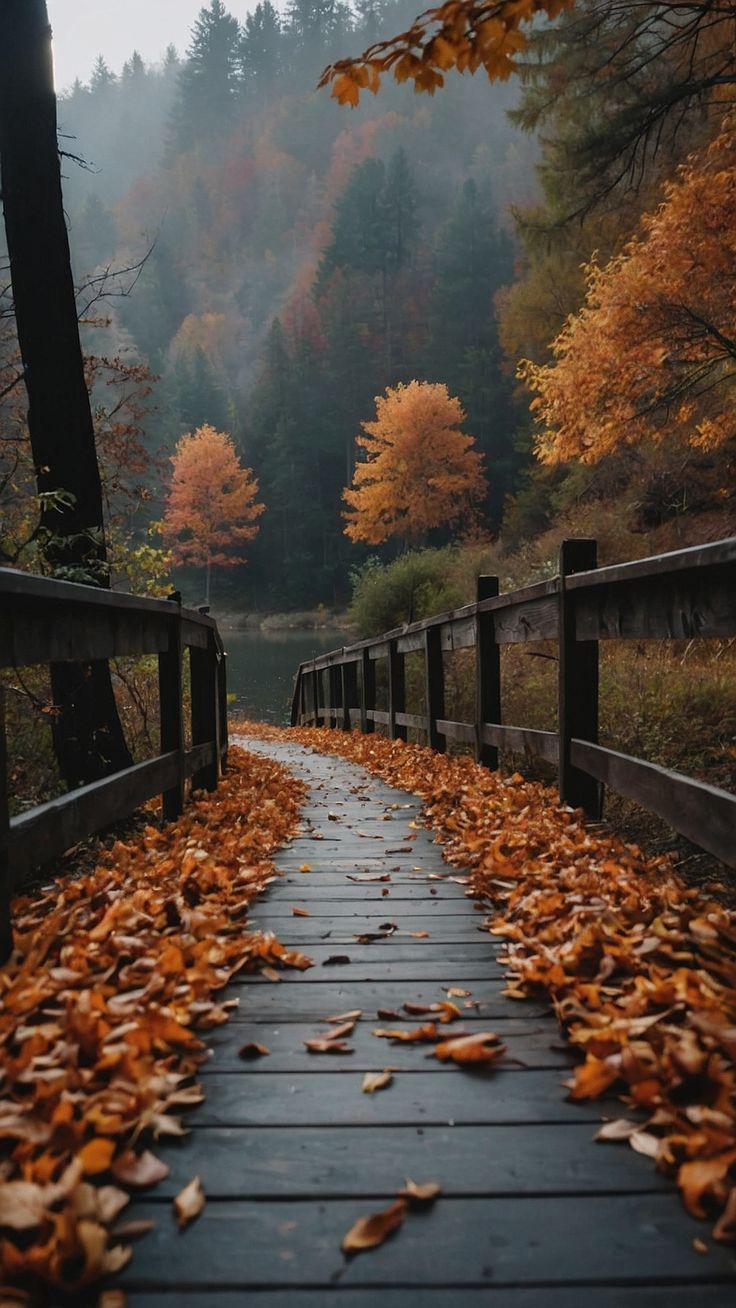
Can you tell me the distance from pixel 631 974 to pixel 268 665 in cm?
2863

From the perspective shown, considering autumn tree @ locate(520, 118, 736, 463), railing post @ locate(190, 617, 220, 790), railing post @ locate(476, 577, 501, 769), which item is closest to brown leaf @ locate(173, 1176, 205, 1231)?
railing post @ locate(190, 617, 220, 790)

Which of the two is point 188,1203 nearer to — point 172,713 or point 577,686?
point 577,686

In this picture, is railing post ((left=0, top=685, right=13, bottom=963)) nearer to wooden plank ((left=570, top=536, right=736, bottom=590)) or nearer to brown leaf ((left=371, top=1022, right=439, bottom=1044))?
brown leaf ((left=371, top=1022, right=439, bottom=1044))

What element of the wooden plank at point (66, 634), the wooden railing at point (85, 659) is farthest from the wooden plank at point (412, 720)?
the wooden plank at point (66, 634)

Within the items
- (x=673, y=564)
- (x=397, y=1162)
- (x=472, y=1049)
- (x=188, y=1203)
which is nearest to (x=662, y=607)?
(x=673, y=564)

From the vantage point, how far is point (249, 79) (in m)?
90.8

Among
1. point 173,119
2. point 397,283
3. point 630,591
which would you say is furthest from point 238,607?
point 173,119

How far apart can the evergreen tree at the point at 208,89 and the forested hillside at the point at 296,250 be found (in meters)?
0.19

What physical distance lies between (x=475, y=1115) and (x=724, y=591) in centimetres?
165

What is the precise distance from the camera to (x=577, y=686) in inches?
164

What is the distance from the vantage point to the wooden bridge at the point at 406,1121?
1327 millimetres

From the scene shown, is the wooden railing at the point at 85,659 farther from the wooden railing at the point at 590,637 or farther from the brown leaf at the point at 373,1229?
the wooden railing at the point at 590,637

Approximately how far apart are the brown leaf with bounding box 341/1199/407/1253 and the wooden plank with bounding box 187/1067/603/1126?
0.97ft

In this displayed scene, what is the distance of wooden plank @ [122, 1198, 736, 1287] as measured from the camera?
4.35 ft
